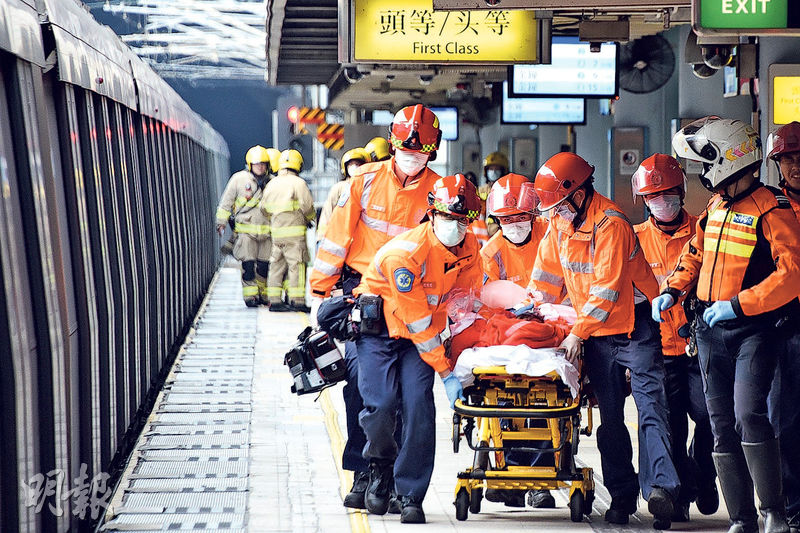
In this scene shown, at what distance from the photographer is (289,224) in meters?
18.1

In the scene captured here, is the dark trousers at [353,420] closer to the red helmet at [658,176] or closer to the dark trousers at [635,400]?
the dark trousers at [635,400]

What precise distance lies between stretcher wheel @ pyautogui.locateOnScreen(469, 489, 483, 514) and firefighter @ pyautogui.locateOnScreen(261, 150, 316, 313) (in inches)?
436

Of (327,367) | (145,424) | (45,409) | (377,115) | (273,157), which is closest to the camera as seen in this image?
(45,409)

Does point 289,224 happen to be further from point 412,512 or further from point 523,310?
point 412,512

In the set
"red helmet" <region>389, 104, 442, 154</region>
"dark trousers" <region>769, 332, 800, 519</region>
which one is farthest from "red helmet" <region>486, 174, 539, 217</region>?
"dark trousers" <region>769, 332, 800, 519</region>

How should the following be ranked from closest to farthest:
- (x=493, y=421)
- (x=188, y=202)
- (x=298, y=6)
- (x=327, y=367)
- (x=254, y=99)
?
(x=493, y=421), (x=327, y=367), (x=298, y=6), (x=188, y=202), (x=254, y=99)

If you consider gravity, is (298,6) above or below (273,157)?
above

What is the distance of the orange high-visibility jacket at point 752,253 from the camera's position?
6.26m

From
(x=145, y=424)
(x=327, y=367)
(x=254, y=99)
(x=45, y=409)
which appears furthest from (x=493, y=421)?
(x=254, y=99)

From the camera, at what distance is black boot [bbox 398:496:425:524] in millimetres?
7039

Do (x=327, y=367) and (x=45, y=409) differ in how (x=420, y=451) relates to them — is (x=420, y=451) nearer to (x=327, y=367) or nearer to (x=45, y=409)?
(x=327, y=367)

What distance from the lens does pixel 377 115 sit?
38.3 metres

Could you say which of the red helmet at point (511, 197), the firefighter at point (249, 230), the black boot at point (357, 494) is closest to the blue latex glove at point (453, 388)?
the black boot at point (357, 494)

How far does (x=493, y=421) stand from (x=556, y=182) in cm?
124
